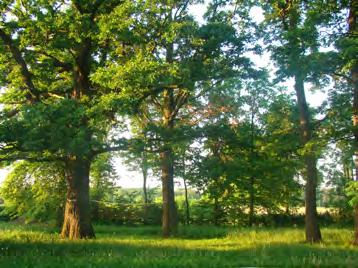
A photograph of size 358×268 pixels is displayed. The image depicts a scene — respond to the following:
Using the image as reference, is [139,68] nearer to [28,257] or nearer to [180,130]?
[180,130]

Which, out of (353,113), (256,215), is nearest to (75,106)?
(353,113)

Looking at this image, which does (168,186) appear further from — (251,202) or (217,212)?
(217,212)

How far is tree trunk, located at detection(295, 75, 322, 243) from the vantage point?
1853cm

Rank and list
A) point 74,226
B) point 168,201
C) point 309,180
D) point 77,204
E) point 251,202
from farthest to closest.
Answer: point 251,202, point 168,201, point 77,204, point 74,226, point 309,180

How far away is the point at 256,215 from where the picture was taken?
111 feet

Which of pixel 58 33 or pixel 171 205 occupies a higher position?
pixel 58 33

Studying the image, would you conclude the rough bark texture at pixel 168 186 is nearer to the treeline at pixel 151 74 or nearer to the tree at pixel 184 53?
the treeline at pixel 151 74

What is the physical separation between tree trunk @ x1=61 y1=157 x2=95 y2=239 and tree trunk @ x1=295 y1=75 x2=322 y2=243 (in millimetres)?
9484

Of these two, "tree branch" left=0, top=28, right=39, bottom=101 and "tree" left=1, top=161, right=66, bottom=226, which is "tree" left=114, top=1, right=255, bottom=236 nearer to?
"tree branch" left=0, top=28, right=39, bottom=101

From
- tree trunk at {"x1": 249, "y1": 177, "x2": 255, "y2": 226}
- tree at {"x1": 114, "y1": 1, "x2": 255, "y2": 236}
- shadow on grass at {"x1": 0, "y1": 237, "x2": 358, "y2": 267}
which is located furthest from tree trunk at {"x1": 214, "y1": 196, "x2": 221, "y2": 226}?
shadow on grass at {"x1": 0, "y1": 237, "x2": 358, "y2": 267}

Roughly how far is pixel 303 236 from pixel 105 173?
2267 centimetres

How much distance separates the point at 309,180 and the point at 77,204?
1022 cm

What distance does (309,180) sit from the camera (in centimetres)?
1884

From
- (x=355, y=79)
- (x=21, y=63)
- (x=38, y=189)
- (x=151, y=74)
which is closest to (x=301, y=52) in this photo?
(x=355, y=79)
